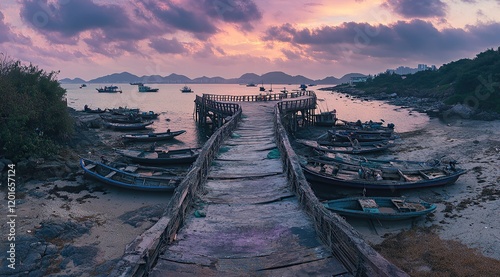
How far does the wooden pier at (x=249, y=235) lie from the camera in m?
4.98

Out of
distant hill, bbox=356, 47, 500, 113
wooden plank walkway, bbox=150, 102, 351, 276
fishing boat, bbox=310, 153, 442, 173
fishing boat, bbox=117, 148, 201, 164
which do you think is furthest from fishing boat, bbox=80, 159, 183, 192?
distant hill, bbox=356, 47, 500, 113

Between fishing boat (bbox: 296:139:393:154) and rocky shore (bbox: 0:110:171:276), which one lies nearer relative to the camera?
rocky shore (bbox: 0:110:171:276)

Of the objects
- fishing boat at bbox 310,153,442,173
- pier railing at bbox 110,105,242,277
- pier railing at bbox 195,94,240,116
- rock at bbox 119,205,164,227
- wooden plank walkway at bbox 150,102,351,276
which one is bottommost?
rock at bbox 119,205,164,227

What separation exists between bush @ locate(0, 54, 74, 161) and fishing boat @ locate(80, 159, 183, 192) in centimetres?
478

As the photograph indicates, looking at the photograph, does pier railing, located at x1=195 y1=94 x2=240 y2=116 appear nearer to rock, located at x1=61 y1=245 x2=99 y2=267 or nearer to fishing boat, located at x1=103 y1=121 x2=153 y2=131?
fishing boat, located at x1=103 y1=121 x2=153 y2=131

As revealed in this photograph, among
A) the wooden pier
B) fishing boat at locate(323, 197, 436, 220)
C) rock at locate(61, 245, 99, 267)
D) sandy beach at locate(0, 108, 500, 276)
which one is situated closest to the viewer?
the wooden pier

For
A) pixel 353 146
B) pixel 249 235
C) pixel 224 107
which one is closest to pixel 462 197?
pixel 353 146

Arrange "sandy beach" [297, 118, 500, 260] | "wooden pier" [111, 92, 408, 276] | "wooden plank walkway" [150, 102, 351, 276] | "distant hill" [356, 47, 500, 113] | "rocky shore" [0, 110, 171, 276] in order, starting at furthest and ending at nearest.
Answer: "distant hill" [356, 47, 500, 113]
"sandy beach" [297, 118, 500, 260]
"rocky shore" [0, 110, 171, 276]
"wooden plank walkway" [150, 102, 351, 276]
"wooden pier" [111, 92, 408, 276]

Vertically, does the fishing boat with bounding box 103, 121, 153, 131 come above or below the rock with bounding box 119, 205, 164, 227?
above

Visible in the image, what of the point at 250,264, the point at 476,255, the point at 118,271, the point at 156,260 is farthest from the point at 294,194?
the point at 476,255

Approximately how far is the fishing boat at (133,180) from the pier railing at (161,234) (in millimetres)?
8744

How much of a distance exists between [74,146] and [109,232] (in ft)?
59.8

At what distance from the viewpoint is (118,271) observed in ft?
14.1

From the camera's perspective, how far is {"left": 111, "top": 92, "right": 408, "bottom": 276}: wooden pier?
4984mm
